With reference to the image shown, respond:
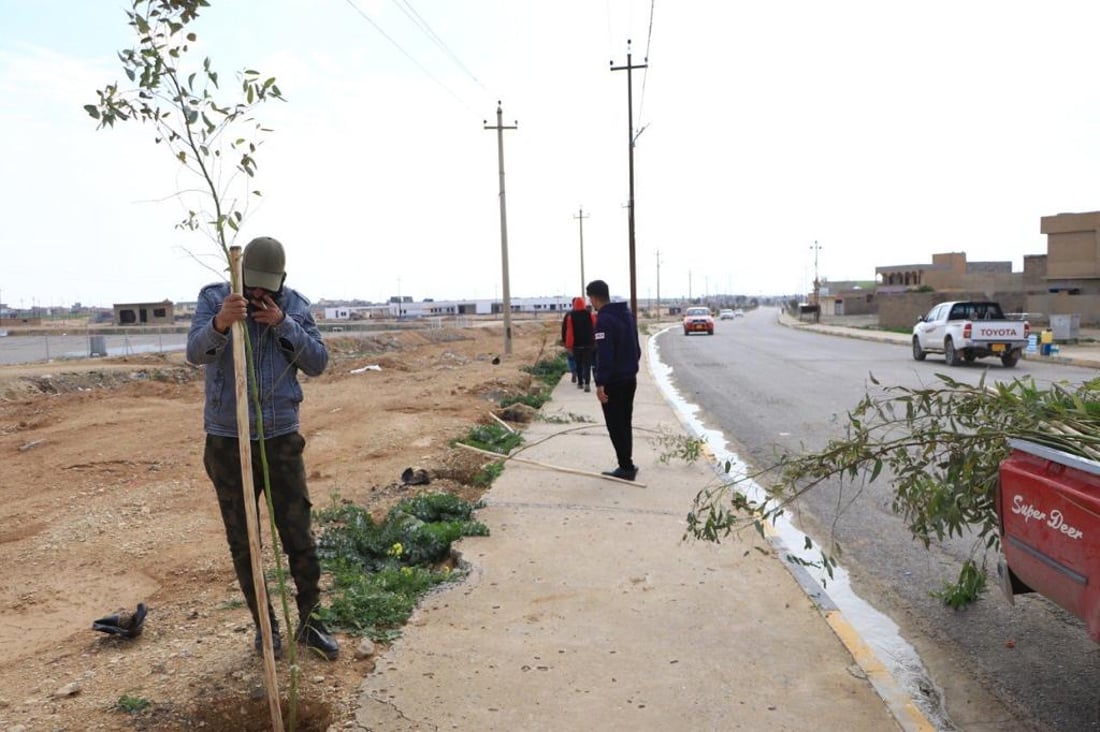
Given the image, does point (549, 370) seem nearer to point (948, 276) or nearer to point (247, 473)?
point (247, 473)

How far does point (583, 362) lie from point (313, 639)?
39.9ft

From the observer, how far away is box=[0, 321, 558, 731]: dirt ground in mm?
3678

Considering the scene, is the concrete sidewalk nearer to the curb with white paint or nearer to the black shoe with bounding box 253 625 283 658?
the curb with white paint

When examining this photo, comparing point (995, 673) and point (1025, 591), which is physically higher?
point (1025, 591)

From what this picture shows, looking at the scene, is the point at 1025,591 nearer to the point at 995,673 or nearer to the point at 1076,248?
the point at 995,673

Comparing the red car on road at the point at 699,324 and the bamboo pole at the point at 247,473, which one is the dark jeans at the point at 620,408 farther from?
the red car on road at the point at 699,324

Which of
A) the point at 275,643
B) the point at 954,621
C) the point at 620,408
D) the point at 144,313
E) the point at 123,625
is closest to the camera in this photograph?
the point at 275,643

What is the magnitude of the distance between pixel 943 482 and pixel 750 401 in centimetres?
1124

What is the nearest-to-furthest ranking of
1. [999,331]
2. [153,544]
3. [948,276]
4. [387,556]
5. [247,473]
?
[247,473], [387,556], [153,544], [999,331], [948,276]

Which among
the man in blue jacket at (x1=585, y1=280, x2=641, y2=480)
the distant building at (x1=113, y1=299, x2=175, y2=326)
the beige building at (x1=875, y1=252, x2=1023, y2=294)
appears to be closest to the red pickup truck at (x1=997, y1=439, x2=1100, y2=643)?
the man in blue jacket at (x1=585, y1=280, x2=641, y2=480)

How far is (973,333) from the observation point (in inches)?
846

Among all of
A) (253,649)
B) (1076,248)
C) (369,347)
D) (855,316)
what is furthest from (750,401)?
(855,316)

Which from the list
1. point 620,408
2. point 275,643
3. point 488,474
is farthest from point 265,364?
point 488,474

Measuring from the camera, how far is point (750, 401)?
50.6 feet
